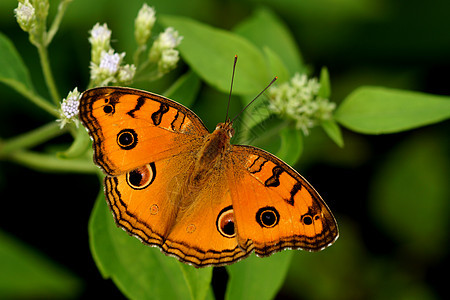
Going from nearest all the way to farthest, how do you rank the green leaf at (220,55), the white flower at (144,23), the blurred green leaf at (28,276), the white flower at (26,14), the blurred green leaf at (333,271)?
the white flower at (26,14) → the white flower at (144,23) → the green leaf at (220,55) → the blurred green leaf at (28,276) → the blurred green leaf at (333,271)

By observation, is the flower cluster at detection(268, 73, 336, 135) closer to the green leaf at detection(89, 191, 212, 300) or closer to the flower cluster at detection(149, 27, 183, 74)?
the flower cluster at detection(149, 27, 183, 74)

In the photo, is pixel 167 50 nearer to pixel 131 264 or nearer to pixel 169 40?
pixel 169 40

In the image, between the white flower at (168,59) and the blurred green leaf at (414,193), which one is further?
the blurred green leaf at (414,193)

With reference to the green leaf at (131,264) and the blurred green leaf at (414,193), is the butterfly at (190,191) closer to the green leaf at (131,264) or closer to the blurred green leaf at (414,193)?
the green leaf at (131,264)

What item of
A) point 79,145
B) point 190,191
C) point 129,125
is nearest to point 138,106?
point 129,125

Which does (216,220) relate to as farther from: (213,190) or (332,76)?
(332,76)

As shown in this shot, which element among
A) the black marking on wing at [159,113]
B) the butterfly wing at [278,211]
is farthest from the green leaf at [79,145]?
the butterfly wing at [278,211]

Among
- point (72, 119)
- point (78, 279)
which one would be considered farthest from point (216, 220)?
point (78, 279)
